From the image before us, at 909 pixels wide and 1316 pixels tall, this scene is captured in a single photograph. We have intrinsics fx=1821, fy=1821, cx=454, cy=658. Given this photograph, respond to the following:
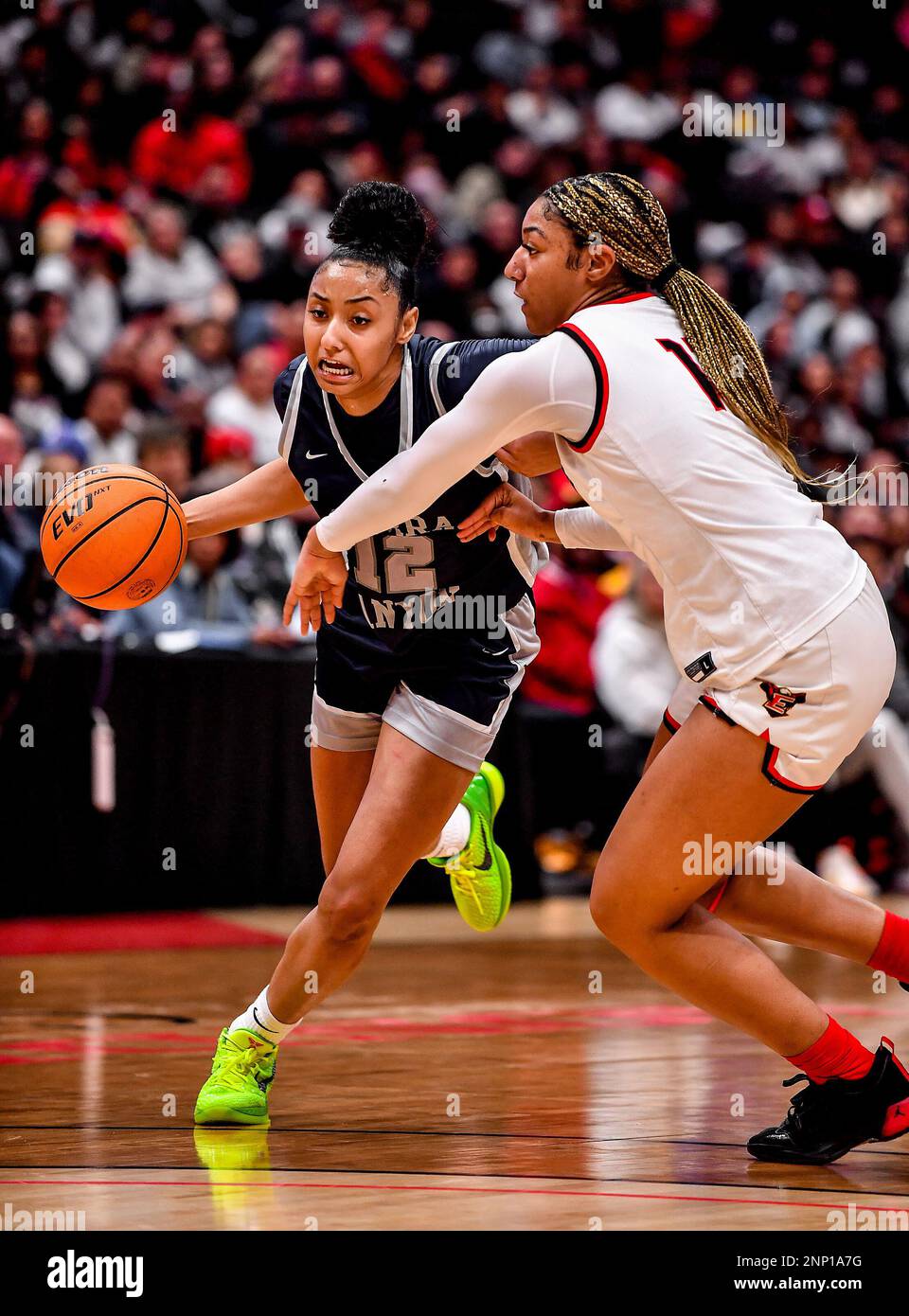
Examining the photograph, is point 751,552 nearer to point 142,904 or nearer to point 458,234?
point 142,904

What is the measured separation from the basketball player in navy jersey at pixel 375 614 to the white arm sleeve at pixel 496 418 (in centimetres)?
32

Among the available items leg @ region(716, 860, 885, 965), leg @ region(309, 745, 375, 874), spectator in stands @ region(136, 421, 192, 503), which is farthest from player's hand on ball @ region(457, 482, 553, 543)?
spectator in stands @ region(136, 421, 192, 503)

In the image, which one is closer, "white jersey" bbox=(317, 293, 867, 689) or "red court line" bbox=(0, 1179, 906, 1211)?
"red court line" bbox=(0, 1179, 906, 1211)

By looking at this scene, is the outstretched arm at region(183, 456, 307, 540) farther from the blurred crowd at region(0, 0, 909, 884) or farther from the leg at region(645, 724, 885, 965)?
the blurred crowd at region(0, 0, 909, 884)

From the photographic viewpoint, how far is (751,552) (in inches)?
127

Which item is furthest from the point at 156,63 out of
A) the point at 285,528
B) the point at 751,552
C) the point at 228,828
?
the point at 751,552

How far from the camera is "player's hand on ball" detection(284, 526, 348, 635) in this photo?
3447 millimetres

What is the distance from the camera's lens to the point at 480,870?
4.63 m

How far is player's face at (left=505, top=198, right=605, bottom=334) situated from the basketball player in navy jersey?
31 cm

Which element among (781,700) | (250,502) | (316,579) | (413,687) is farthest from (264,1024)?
(781,700)

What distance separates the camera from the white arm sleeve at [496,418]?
3201 mm

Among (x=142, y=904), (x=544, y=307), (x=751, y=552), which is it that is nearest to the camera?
(x=751, y=552)

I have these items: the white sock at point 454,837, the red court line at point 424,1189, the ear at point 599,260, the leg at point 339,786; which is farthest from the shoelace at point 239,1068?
the ear at point 599,260
